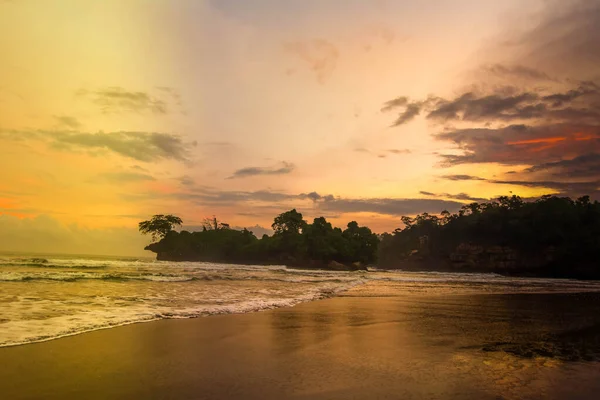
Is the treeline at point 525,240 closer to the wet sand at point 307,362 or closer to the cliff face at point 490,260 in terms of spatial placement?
the cliff face at point 490,260

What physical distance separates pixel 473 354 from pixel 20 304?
44.2ft

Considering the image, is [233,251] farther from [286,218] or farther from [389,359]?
[389,359]

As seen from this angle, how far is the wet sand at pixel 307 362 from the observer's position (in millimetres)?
4977

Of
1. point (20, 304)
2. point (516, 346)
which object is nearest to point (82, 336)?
point (20, 304)

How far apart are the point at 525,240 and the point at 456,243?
2193 cm

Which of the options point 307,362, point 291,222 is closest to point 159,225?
point 291,222

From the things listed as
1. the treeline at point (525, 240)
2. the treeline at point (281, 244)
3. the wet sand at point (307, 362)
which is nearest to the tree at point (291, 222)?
the treeline at point (281, 244)

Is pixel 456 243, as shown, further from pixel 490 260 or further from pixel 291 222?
pixel 291 222

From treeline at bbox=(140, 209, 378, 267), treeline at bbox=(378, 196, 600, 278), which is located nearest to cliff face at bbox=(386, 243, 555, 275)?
treeline at bbox=(378, 196, 600, 278)

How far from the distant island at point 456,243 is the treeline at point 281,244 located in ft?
0.89

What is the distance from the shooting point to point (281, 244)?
113 meters

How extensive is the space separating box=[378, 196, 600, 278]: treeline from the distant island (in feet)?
0.60

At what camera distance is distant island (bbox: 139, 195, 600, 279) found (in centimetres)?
8969

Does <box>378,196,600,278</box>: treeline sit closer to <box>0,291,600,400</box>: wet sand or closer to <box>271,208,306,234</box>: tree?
<box>271,208,306,234</box>: tree
